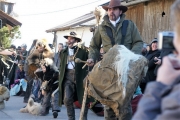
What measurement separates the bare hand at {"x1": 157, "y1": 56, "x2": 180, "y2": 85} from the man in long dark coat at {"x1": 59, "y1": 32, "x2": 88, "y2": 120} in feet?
22.2

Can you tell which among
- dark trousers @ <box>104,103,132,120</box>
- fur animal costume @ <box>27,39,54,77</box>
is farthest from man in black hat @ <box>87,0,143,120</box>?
fur animal costume @ <box>27,39,54,77</box>

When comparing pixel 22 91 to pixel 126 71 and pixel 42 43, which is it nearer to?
pixel 42 43

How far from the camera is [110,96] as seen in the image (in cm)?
622

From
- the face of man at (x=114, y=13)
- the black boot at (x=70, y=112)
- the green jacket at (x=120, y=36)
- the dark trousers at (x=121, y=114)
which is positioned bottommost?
the black boot at (x=70, y=112)

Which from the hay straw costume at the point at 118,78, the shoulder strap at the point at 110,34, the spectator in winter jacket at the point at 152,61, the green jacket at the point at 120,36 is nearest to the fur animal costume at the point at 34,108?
the spectator in winter jacket at the point at 152,61

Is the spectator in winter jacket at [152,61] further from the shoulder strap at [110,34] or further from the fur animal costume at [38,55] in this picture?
the shoulder strap at [110,34]

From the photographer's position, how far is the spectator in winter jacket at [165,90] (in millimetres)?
2070

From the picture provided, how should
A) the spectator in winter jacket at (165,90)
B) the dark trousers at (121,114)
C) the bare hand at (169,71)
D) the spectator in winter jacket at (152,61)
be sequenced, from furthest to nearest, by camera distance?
the spectator in winter jacket at (152,61)
the dark trousers at (121,114)
the bare hand at (169,71)
the spectator in winter jacket at (165,90)

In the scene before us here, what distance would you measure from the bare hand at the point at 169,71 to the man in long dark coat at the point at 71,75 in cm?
676

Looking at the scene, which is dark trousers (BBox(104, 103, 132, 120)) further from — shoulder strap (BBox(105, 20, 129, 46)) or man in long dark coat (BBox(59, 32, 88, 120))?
man in long dark coat (BBox(59, 32, 88, 120))

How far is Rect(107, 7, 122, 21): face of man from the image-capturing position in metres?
6.91

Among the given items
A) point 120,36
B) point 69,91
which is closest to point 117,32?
point 120,36

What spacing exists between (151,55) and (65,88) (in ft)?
6.74

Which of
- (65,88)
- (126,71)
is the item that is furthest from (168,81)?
(65,88)
